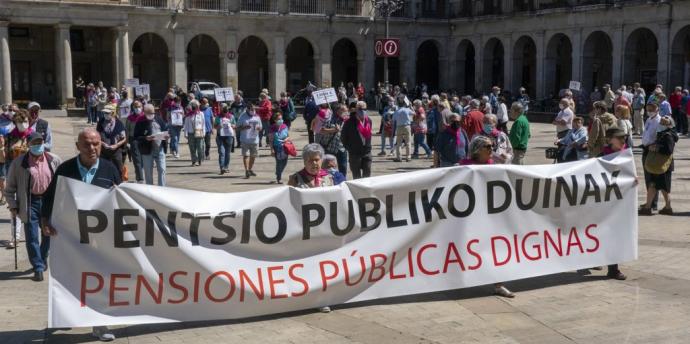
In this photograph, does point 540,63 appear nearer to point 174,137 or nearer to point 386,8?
point 386,8

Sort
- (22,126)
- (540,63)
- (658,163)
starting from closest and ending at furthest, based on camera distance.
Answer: (22,126), (658,163), (540,63)

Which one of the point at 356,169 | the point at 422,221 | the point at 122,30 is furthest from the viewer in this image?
the point at 122,30

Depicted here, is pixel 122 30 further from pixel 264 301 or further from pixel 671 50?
pixel 264 301

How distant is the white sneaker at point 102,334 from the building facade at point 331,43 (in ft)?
113

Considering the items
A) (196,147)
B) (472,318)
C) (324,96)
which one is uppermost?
(324,96)

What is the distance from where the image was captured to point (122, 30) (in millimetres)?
42844

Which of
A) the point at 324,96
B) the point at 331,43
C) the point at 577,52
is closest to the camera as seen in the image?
the point at 324,96

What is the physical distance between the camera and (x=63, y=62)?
41812mm

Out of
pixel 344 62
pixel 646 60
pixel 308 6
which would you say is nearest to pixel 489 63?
pixel 646 60

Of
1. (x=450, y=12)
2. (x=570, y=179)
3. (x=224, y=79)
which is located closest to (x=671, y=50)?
(x=450, y=12)

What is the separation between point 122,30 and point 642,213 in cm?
3379

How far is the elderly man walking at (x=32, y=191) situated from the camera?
9.83 m

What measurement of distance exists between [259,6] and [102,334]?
4168cm

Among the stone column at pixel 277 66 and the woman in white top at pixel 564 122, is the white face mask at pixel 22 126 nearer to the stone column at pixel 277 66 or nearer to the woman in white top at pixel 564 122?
the woman in white top at pixel 564 122
